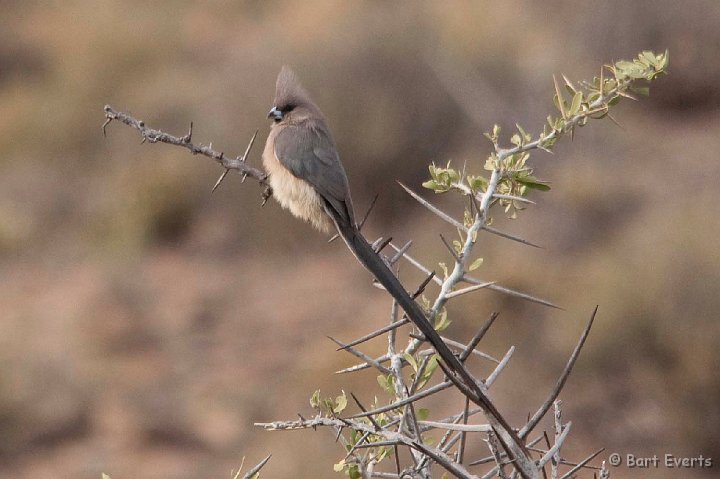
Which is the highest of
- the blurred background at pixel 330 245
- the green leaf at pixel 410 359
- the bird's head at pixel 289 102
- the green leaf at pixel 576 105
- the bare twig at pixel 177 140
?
the blurred background at pixel 330 245

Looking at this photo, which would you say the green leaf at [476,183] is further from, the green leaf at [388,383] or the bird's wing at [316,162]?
the bird's wing at [316,162]

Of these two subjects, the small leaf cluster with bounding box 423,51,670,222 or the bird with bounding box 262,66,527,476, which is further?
the bird with bounding box 262,66,527,476

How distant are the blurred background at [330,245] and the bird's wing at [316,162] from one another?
3804mm

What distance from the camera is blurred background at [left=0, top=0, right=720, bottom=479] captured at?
27.2 feet

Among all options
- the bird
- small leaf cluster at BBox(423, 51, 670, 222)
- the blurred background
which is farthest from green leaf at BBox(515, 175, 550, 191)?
the blurred background

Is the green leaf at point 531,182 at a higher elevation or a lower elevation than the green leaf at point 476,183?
lower

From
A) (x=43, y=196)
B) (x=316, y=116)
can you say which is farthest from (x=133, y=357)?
(x=316, y=116)

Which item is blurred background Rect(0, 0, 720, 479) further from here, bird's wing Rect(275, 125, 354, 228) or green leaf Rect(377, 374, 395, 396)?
green leaf Rect(377, 374, 395, 396)

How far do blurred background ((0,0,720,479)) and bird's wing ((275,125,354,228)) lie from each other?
3.80 metres

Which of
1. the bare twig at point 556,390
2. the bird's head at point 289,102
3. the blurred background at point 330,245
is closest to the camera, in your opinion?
the bare twig at point 556,390

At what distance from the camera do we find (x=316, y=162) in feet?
13.1

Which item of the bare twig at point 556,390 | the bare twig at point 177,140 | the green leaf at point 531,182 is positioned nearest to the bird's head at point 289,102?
the bare twig at point 177,140

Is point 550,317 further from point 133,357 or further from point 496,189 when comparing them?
point 496,189

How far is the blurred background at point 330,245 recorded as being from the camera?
8.30 metres
